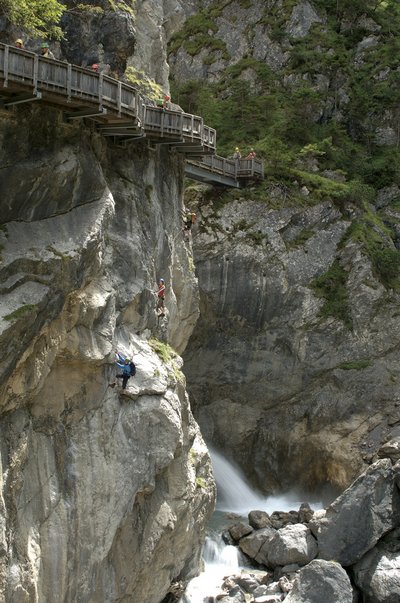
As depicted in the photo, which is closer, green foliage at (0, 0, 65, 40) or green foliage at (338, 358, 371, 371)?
green foliage at (0, 0, 65, 40)

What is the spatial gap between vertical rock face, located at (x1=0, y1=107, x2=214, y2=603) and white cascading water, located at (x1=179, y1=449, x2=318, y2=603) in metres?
1.08

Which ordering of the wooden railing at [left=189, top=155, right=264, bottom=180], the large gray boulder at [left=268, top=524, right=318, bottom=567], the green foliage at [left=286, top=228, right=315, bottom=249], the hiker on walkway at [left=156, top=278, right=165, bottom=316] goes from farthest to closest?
the green foliage at [left=286, top=228, right=315, bottom=249] → the wooden railing at [left=189, top=155, right=264, bottom=180] → the large gray boulder at [left=268, top=524, right=318, bottom=567] → the hiker on walkway at [left=156, top=278, right=165, bottom=316]

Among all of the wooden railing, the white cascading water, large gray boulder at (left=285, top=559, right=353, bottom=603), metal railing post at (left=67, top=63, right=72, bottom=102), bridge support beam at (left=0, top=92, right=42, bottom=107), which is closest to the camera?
bridge support beam at (left=0, top=92, right=42, bottom=107)

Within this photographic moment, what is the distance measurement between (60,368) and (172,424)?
511 cm

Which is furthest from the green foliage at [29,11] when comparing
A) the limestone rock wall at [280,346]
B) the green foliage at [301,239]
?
the green foliage at [301,239]

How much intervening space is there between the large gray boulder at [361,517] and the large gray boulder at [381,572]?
42cm

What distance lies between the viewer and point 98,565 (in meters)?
22.7

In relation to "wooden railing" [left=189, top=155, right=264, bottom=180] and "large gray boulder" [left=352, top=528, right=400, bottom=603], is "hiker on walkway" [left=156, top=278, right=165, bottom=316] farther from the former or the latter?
"wooden railing" [left=189, top=155, right=264, bottom=180]

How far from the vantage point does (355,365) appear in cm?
4075

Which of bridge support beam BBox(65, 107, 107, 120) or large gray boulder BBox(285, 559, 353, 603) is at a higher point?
bridge support beam BBox(65, 107, 107, 120)

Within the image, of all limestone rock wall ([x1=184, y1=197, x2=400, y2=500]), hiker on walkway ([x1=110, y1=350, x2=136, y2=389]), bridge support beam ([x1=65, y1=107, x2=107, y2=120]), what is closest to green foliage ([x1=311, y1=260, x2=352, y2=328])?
limestone rock wall ([x1=184, y1=197, x2=400, y2=500])

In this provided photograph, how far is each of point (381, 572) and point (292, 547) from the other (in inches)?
148

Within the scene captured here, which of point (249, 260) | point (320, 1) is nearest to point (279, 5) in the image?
point (320, 1)

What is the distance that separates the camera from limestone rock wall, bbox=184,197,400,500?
40188mm
